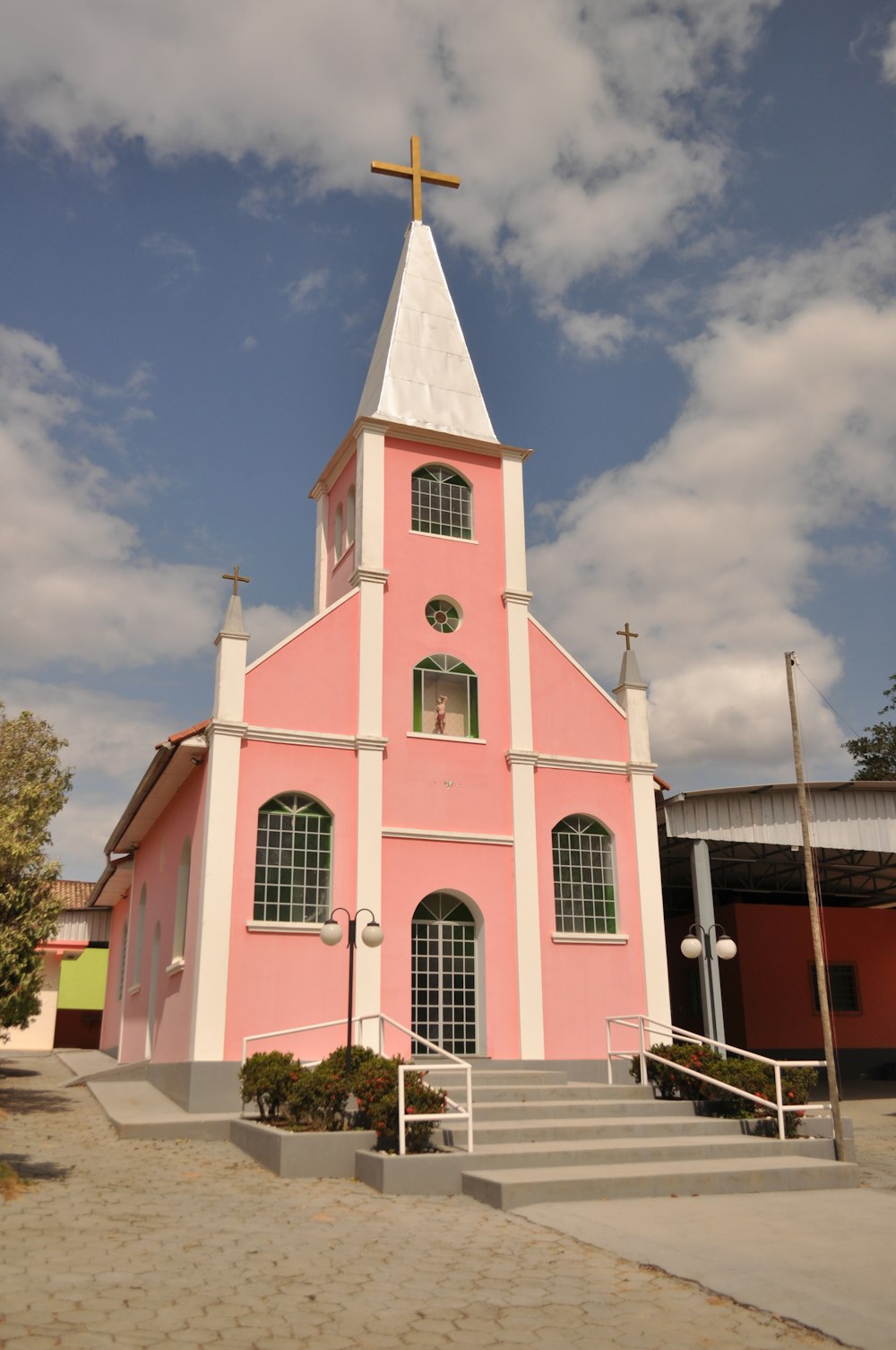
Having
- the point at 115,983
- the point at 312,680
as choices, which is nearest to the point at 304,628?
the point at 312,680

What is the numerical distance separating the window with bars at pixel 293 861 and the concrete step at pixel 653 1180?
6.06 metres

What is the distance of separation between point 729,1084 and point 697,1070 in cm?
55

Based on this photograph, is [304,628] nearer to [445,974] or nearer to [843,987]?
[445,974]

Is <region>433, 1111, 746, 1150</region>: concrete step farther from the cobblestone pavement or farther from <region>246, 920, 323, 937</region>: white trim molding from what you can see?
<region>246, 920, 323, 937</region>: white trim molding

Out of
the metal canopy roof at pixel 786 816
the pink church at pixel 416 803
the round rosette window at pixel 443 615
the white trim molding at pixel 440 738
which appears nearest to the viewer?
the pink church at pixel 416 803

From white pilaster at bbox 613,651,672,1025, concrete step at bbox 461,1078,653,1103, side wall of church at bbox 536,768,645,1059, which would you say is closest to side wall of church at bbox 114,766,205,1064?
concrete step at bbox 461,1078,653,1103

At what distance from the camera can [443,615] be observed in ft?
61.5

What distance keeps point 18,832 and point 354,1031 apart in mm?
5467

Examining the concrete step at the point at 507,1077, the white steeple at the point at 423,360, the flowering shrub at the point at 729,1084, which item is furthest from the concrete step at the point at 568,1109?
the white steeple at the point at 423,360

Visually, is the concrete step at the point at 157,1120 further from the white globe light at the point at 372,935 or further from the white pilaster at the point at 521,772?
the white pilaster at the point at 521,772

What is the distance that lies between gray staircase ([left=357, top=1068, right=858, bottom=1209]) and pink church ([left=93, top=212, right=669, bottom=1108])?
2.67 meters

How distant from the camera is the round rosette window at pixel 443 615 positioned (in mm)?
18625

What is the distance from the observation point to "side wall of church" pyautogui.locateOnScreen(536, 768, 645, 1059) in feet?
56.0

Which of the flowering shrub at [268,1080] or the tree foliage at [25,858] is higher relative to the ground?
the tree foliage at [25,858]
